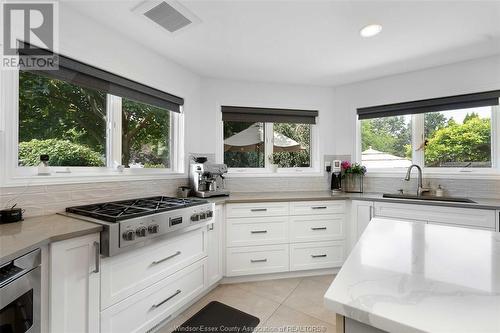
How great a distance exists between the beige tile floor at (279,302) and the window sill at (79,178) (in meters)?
1.24

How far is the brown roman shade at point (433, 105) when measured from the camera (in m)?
2.44

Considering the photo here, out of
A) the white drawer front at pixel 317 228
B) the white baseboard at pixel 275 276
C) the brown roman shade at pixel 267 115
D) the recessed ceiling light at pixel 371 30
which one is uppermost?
the recessed ceiling light at pixel 371 30

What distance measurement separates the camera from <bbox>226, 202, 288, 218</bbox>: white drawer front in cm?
242

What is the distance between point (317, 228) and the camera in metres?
2.63

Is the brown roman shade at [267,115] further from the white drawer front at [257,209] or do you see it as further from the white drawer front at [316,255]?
the white drawer front at [316,255]

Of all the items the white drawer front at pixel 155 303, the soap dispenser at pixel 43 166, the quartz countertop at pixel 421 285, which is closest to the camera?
the quartz countertop at pixel 421 285

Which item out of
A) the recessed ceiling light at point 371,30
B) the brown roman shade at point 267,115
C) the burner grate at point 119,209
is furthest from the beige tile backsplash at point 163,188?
the recessed ceiling light at point 371,30

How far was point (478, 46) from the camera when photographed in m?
2.20

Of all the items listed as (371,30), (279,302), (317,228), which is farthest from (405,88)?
(279,302)

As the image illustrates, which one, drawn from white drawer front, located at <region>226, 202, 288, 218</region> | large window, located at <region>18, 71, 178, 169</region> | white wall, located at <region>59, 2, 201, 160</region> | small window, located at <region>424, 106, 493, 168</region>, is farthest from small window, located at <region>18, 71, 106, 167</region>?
small window, located at <region>424, 106, 493, 168</region>

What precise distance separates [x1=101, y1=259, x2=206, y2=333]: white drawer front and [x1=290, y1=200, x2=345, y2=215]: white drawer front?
1103 mm

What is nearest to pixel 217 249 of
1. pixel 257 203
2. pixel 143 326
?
pixel 257 203

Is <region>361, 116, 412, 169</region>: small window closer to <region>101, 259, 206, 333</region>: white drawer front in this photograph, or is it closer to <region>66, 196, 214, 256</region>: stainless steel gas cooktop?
<region>66, 196, 214, 256</region>: stainless steel gas cooktop

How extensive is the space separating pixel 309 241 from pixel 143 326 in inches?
68.9
